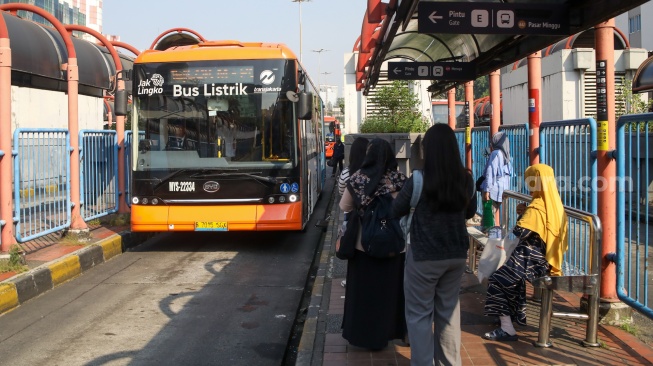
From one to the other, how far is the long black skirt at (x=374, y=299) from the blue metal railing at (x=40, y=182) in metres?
5.82

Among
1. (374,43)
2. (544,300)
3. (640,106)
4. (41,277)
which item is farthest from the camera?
(640,106)

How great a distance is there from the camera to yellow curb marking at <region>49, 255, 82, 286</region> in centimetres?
859

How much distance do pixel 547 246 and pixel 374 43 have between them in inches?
190

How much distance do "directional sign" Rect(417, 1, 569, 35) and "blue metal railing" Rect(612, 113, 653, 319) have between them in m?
1.26

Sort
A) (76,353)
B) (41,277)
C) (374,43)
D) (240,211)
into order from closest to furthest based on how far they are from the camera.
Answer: (76,353) < (41,277) < (374,43) < (240,211)

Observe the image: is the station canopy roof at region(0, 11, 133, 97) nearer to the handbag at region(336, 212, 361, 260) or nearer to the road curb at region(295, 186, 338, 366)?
the road curb at region(295, 186, 338, 366)

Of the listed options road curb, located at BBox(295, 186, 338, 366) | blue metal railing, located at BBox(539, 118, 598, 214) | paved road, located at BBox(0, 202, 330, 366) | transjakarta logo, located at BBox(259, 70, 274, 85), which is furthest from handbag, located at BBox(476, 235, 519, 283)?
transjakarta logo, located at BBox(259, 70, 274, 85)

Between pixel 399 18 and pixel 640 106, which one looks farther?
pixel 640 106

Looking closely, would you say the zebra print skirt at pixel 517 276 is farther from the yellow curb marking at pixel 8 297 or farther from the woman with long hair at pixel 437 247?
the yellow curb marking at pixel 8 297

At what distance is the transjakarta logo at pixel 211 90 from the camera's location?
34.1 ft

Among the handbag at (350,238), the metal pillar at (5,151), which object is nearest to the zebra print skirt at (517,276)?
the handbag at (350,238)

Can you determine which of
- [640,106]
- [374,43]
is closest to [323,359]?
[374,43]

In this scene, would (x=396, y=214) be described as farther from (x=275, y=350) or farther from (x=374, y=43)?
(x=374, y=43)

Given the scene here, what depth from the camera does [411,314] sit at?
459cm
